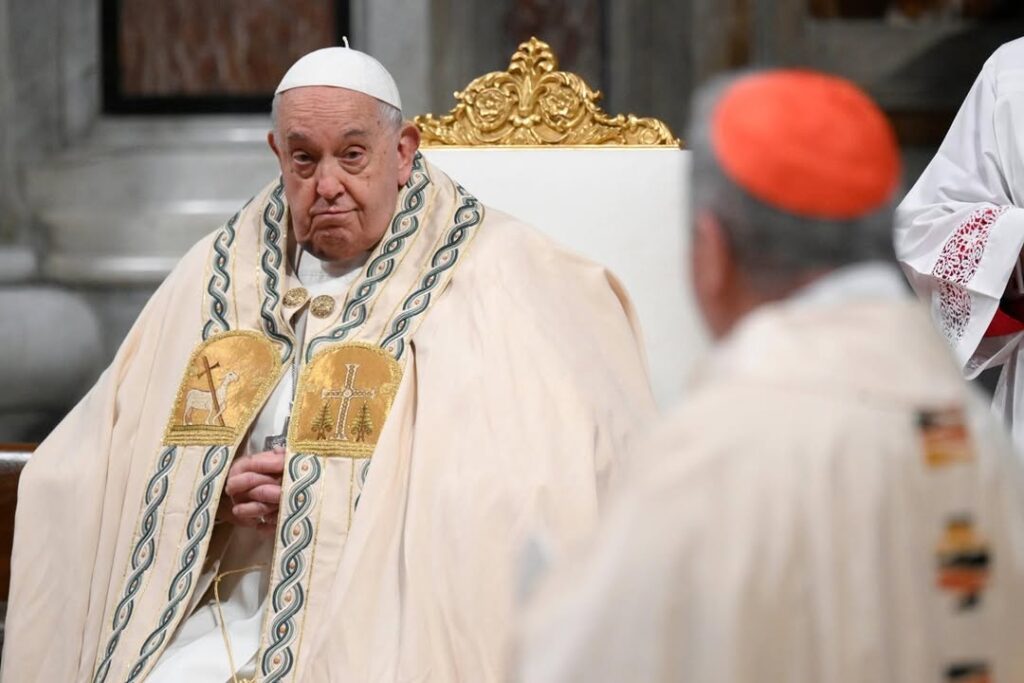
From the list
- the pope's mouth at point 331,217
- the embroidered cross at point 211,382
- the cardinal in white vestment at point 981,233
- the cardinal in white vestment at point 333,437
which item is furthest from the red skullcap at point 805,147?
the cardinal in white vestment at point 981,233

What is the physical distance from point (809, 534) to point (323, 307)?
7.18ft

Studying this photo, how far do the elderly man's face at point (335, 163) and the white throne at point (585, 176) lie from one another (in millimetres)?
631

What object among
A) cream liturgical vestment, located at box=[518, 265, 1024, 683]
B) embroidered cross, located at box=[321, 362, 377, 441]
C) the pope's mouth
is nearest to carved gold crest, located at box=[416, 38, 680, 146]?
the pope's mouth

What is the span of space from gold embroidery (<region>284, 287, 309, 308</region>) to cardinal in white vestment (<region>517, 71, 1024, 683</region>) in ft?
6.65

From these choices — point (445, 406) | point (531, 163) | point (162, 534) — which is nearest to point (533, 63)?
point (531, 163)

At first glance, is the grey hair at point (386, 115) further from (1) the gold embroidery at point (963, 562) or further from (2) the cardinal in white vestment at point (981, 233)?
(1) the gold embroidery at point (963, 562)

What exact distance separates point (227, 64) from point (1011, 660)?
5203mm

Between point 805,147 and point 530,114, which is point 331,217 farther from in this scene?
point 805,147

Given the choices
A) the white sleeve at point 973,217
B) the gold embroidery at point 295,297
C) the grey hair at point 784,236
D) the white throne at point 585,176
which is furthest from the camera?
the white throne at point 585,176

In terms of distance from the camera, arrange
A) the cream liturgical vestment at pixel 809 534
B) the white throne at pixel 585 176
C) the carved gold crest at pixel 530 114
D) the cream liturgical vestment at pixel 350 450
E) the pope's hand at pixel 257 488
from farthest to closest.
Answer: the carved gold crest at pixel 530 114, the white throne at pixel 585 176, the pope's hand at pixel 257 488, the cream liturgical vestment at pixel 350 450, the cream liturgical vestment at pixel 809 534

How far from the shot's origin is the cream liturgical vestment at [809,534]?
6.05 ft

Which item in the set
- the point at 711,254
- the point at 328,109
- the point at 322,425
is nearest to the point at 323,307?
the point at 322,425

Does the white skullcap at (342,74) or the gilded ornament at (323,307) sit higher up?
the white skullcap at (342,74)

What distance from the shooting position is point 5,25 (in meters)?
6.60
